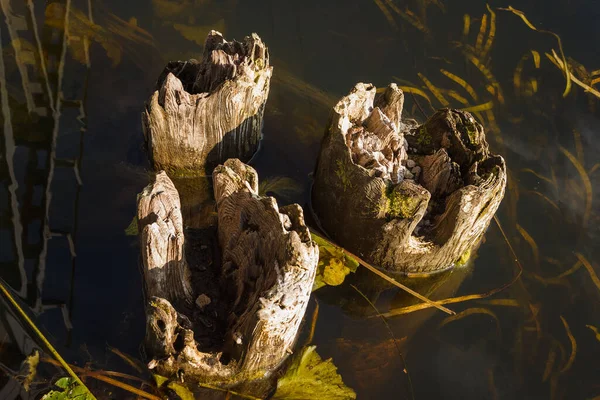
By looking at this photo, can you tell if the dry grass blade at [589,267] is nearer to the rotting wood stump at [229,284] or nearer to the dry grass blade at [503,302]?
the dry grass blade at [503,302]

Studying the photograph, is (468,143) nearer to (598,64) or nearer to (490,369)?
(490,369)

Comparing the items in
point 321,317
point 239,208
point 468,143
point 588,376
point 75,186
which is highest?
point 468,143

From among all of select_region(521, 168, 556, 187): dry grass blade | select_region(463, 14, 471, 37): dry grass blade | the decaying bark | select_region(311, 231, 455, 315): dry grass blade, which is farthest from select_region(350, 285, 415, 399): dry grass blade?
select_region(463, 14, 471, 37): dry grass blade

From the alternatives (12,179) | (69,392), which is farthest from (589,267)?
(12,179)

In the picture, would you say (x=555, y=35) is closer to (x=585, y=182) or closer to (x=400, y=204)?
(x=585, y=182)

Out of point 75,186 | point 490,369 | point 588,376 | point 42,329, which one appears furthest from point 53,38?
point 588,376

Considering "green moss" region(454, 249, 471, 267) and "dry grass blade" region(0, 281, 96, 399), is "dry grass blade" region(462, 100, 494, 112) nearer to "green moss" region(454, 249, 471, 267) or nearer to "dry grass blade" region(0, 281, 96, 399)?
"green moss" region(454, 249, 471, 267)
